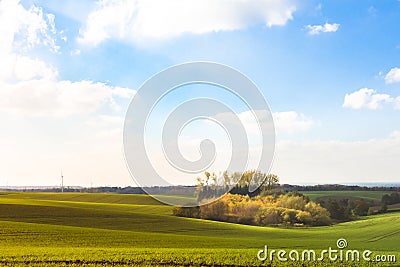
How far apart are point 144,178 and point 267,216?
118 ft

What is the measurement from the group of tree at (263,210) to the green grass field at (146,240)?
3.76 meters

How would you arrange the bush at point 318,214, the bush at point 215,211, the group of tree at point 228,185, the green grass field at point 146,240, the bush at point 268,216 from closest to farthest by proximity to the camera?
the green grass field at point 146,240, the group of tree at point 228,185, the bush at point 268,216, the bush at point 318,214, the bush at point 215,211

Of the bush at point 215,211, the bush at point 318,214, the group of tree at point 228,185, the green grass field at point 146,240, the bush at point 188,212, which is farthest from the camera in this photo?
the bush at point 188,212

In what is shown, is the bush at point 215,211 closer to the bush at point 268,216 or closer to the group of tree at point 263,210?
the group of tree at point 263,210

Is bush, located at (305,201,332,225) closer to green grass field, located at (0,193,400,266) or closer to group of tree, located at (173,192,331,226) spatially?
group of tree, located at (173,192,331,226)

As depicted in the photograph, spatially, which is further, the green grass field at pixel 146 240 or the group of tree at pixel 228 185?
the group of tree at pixel 228 185

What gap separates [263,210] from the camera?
5197 centimetres

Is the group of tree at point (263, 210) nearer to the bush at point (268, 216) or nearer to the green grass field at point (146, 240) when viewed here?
the bush at point (268, 216)

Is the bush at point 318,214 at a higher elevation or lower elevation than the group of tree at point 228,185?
lower

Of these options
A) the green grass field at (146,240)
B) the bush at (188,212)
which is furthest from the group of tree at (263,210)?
the green grass field at (146,240)

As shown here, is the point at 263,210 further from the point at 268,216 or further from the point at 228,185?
the point at 228,185

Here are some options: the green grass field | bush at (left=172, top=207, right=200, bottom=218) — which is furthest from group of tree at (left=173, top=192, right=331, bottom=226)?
the green grass field

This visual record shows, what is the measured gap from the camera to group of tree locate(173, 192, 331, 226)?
50156mm

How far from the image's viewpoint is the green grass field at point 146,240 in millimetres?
20312
